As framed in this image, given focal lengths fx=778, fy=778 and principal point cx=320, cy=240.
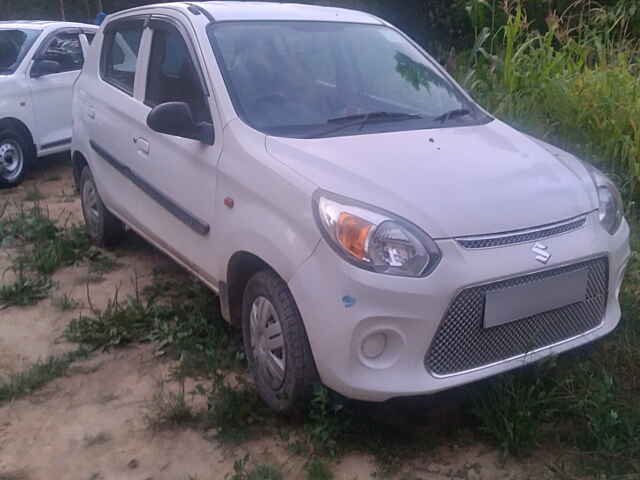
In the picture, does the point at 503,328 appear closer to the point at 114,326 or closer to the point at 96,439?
the point at 96,439

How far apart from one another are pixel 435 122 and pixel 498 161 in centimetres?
58

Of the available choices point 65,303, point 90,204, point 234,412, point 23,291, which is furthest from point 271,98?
point 90,204

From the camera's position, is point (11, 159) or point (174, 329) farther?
point (11, 159)

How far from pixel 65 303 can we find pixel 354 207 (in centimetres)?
249

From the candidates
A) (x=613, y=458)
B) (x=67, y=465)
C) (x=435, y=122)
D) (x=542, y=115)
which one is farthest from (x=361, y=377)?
(x=542, y=115)

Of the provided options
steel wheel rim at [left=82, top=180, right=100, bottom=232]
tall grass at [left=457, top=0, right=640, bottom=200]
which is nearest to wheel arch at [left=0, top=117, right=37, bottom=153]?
steel wheel rim at [left=82, top=180, right=100, bottom=232]

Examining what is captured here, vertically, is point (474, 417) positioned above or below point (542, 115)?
below

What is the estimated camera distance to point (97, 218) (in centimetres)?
561

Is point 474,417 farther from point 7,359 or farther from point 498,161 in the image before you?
point 7,359

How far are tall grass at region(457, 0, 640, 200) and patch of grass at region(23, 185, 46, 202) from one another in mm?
4029

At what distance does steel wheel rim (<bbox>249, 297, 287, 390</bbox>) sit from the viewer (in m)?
3.27

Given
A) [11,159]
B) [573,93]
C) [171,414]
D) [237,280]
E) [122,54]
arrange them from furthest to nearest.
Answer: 1. [11,159]
2. [573,93]
3. [122,54]
4. [237,280]
5. [171,414]

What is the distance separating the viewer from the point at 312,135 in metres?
3.58

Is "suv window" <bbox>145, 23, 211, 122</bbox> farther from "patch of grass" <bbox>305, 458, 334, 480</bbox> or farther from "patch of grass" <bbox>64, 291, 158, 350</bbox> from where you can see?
"patch of grass" <bbox>305, 458, 334, 480</bbox>
